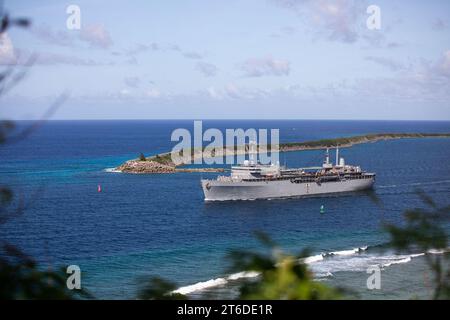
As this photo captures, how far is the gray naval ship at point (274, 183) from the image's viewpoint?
42.8 meters

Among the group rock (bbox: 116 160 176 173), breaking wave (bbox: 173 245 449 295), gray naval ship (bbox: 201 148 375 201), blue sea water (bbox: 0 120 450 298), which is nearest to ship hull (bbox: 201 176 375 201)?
gray naval ship (bbox: 201 148 375 201)

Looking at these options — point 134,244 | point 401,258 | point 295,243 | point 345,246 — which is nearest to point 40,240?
point 134,244

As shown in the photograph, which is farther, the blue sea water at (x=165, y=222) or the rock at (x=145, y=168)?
the rock at (x=145, y=168)

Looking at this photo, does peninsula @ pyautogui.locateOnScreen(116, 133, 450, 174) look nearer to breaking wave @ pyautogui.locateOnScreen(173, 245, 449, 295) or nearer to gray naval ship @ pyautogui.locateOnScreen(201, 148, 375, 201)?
gray naval ship @ pyautogui.locateOnScreen(201, 148, 375, 201)

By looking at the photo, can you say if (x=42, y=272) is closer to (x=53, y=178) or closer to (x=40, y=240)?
(x=40, y=240)

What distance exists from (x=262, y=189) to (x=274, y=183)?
3.77 ft

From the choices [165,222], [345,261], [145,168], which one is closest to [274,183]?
[165,222]

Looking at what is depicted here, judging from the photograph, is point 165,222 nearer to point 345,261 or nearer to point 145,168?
point 345,261

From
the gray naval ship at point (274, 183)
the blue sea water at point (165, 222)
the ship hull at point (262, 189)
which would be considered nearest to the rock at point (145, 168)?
the blue sea water at point (165, 222)

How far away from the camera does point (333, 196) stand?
154 feet

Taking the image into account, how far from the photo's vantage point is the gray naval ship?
140ft

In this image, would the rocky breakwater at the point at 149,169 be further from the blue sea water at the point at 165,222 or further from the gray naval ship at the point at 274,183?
the gray naval ship at the point at 274,183

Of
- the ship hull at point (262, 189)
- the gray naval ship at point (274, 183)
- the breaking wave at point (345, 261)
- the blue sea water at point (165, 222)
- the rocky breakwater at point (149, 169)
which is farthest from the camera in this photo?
the rocky breakwater at point (149, 169)
